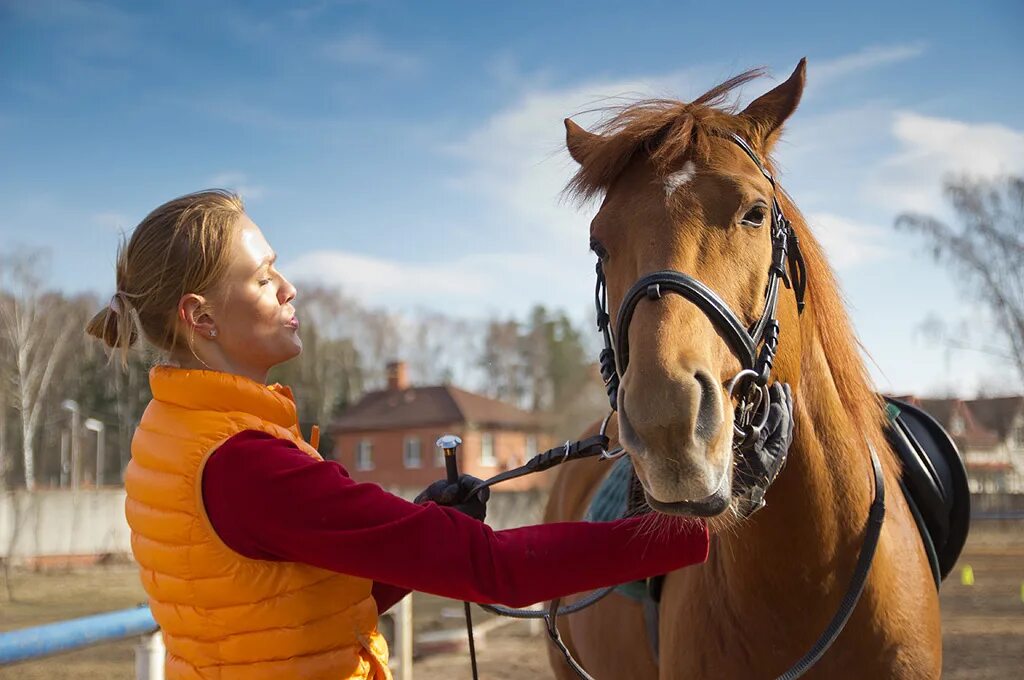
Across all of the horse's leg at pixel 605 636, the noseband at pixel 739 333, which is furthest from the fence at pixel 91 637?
the noseband at pixel 739 333

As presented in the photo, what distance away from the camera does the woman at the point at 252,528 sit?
A: 1.46 meters

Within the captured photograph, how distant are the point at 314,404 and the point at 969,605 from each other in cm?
4148

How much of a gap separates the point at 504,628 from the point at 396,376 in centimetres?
4050

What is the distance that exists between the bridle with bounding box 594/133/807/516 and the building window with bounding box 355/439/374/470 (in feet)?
153

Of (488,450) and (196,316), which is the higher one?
(196,316)

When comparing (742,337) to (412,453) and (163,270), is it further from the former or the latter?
(412,453)

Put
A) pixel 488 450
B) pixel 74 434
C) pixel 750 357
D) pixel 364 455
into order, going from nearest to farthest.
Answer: pixel 750 357, pixel 74 434, pixel 488 450, pixel 364 455

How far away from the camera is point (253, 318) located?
1730mm

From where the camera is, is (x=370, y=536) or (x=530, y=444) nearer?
(x=370, y=536)

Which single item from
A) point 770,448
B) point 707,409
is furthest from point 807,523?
point 707,409

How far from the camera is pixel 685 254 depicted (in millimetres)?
1711

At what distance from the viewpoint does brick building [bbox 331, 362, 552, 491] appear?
46062 millimetres

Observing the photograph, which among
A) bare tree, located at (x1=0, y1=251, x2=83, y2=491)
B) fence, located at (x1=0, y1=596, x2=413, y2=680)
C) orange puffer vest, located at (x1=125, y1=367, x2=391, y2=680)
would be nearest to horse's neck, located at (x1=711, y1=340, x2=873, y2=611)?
orange puffer vest, located at (x1=125, y1=367, x2=391, y2=680)

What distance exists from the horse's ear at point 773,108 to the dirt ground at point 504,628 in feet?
18.8
